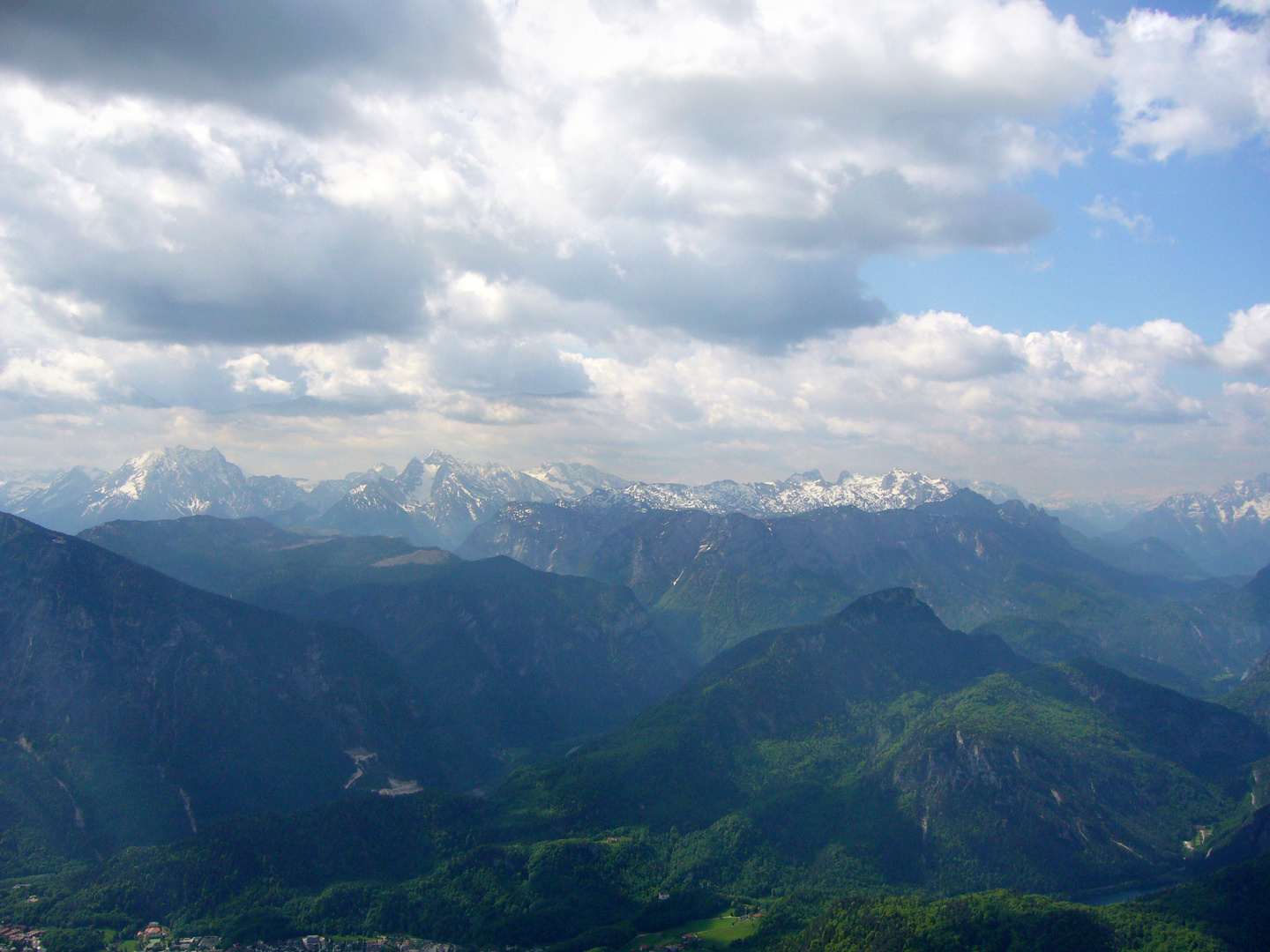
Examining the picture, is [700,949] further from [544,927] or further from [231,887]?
[231,887]

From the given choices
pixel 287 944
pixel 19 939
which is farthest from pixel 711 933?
pixel 19 939

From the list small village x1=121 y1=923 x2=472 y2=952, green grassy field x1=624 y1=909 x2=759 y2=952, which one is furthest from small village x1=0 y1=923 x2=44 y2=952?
green grassy field x1=624 y1=909 x2=759 y2=952

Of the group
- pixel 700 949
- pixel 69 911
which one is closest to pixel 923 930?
pixel 700 949

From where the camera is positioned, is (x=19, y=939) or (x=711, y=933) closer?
(x=19, y=939)

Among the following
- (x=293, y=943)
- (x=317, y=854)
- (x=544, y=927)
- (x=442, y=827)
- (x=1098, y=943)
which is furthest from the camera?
(x=442, y=827)

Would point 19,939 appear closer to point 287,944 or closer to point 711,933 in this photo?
point 287,944

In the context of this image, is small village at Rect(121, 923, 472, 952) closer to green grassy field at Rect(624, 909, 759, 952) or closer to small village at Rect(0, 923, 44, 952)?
small village at Rect(0, 923, 44, 952)

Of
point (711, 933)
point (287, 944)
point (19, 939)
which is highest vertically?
point (19, 939)

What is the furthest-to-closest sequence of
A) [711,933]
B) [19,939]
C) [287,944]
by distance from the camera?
1. [711,933]
2. [287,944]
3. [19,939]
